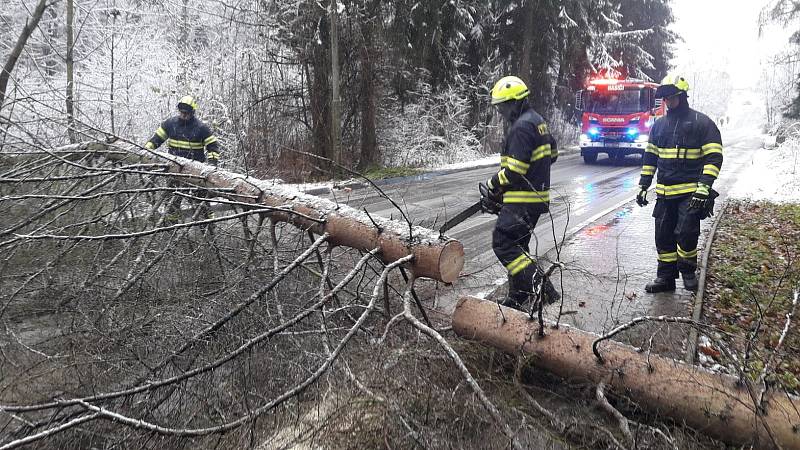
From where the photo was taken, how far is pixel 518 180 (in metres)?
3.72

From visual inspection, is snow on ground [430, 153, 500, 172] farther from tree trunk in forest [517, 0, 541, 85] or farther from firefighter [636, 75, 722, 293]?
firefighter [636, 75, 722, 293]

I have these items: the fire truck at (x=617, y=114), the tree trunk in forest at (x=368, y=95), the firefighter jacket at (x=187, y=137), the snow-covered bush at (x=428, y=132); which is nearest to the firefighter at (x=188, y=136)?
the firefighter jacket at (x=187, y=137)

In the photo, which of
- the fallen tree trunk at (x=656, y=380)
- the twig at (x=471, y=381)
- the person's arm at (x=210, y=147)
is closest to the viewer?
the twig at (x=471, y=381)

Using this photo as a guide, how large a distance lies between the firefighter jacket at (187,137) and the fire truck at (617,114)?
1277cm

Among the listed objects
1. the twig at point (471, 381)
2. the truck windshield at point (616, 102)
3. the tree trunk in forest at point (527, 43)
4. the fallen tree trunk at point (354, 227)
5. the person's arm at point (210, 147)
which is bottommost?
the twig at point (471, 381)

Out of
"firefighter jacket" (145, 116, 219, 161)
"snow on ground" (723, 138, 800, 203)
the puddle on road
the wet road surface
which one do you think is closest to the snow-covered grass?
"snow on ground" (723, 138, 800, 203)

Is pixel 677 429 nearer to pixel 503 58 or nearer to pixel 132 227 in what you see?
pixel 132 227

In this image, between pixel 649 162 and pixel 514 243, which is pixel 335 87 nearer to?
pixel 649 162

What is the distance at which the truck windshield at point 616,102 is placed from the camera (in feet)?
50.4

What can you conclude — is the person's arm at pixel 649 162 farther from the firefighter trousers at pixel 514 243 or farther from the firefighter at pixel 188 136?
the firefighter at pixel 188 136

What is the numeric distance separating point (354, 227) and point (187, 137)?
14.0 feet

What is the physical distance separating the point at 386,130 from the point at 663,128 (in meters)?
A: 11.1

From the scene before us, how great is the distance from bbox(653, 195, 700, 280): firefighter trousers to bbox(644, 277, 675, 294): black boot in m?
0.03

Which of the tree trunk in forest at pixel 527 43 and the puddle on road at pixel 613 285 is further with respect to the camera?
the tree trunk in forest at pixel 527 43
